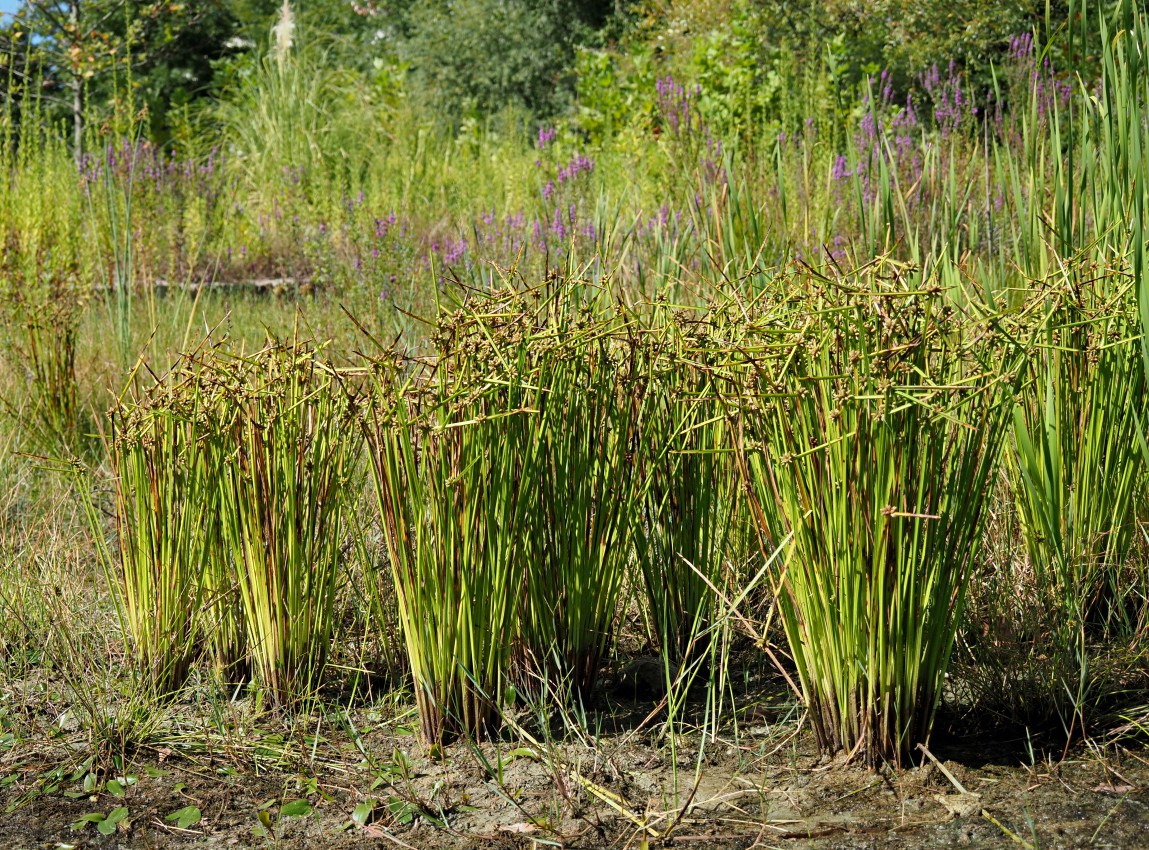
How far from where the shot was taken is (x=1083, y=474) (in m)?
2.39

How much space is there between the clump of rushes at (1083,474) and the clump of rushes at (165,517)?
173 centimetres

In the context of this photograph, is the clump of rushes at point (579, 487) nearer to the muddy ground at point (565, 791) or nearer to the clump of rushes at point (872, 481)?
the muddy ground at point (565, 791)

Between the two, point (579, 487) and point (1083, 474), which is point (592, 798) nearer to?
point (579, 487)

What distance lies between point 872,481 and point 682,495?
0.56 m

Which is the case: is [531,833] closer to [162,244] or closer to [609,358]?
[609,358]

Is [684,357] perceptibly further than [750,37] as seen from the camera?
No

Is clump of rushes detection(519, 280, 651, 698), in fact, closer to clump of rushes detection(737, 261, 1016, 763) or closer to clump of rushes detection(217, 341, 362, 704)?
clump of rushes detection(737, 261, 1016, 763)

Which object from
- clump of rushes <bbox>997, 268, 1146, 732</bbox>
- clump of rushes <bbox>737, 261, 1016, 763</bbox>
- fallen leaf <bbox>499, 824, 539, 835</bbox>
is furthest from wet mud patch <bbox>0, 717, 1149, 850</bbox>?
clump of rushes <bbox>997, 268, 1146, 732</bbox>

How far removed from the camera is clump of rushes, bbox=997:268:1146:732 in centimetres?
221

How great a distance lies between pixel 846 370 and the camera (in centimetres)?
182

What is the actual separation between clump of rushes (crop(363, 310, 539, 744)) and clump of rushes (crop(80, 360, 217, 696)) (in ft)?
1.77

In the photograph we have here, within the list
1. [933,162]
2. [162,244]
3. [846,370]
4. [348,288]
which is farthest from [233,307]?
[846,370]

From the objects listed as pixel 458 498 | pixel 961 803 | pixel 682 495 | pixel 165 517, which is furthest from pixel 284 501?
pixel 961 803

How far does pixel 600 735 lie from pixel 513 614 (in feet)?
1.03
